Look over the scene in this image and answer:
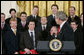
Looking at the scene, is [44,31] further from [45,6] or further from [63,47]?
[63,47]

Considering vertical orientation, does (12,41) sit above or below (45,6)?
below

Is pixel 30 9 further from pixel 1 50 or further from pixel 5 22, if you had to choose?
pixel 1 50

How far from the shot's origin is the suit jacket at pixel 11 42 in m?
6.12

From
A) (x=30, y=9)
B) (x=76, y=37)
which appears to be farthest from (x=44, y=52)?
(x=30, y=9)

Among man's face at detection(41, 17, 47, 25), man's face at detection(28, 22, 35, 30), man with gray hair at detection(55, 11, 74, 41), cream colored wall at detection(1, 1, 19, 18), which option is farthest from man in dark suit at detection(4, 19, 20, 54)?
cream colored wall at detection(1, 1, 19, 18)

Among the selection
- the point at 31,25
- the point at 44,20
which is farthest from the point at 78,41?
the point at 31,25

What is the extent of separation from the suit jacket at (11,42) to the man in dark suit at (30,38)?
15cm

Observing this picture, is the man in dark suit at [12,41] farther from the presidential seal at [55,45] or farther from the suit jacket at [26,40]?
the presidential seal at [55,45]

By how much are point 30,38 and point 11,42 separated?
1.42 feet

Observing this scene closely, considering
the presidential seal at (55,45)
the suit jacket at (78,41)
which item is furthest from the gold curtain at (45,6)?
the presidential seal at (55,45)

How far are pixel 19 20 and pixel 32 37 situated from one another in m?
0.97

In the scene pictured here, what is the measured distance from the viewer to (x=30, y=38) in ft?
20.1

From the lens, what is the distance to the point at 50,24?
22.0 ft

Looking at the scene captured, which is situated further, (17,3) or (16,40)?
(17,3)
